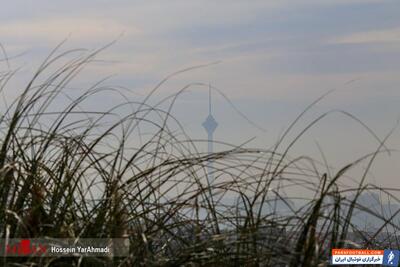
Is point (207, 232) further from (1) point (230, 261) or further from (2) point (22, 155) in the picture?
(2) point (22, 155)

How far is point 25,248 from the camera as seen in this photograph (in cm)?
372

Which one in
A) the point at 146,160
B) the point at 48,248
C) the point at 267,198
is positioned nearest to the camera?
the point at 48,248

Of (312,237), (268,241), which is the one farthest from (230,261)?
(312,237)

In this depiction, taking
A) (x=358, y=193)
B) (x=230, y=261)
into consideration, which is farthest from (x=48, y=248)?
(x=358, y=193)

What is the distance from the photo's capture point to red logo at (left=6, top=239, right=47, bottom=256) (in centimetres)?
367

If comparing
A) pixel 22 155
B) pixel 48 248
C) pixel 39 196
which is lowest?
pixel 48 248

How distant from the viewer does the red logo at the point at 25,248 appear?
3668 mm

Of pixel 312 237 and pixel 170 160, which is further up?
pixel 170 160

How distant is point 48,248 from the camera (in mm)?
3584

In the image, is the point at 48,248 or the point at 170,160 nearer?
the point at 48,248

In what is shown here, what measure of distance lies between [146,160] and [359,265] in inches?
52.6

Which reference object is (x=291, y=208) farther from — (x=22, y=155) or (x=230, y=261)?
(x=22, y=155)

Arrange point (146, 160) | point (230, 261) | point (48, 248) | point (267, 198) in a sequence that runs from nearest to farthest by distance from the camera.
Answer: point (48, 248)
point (230, 261)
point (267, 198)
point (146, 160)

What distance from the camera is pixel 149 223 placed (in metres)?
4.35
